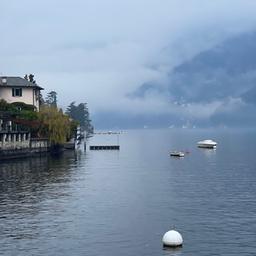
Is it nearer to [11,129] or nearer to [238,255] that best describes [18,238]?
[238,255]

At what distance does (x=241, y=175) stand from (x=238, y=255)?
53638mm

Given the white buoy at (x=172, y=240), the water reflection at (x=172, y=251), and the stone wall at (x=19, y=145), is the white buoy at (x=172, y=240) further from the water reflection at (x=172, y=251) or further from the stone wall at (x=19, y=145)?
the stone wall at (x=19, y=145)

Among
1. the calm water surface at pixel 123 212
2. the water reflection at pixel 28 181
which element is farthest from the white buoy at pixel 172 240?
the water reflection at pixel 28 181

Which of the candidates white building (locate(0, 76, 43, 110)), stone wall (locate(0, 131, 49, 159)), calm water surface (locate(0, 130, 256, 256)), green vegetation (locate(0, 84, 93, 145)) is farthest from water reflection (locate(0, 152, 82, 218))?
white building (locate(0, 76, 43, 110))

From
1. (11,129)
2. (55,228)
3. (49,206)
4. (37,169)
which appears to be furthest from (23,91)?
(55,228)

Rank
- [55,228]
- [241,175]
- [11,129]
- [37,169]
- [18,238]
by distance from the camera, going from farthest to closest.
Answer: [11,129] → [37,169] → [241,175] → [55,228] → [18,238]

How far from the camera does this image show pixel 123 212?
180 feet

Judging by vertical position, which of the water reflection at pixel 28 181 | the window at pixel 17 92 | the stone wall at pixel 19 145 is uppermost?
the window at pixel 17 92

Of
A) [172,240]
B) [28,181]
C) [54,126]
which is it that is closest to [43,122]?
[54,126]

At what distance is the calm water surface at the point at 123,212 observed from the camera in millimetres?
41594

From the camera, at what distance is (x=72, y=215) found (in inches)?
2099

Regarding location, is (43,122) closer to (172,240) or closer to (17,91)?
(17,91)

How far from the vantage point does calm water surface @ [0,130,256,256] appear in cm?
4159

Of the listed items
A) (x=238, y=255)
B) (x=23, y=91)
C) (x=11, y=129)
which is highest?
(x=23, y=91)
